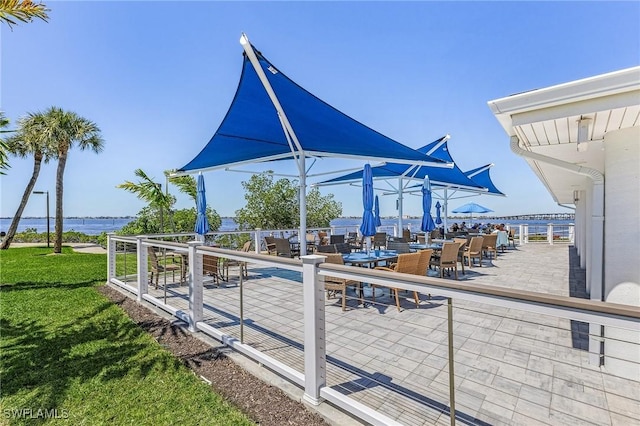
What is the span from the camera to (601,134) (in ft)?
11.5

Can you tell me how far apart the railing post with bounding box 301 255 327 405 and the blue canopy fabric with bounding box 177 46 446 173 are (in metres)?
3.74

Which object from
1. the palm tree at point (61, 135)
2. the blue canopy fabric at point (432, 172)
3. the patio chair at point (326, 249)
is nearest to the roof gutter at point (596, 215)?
the patio chair at point (326, 249)

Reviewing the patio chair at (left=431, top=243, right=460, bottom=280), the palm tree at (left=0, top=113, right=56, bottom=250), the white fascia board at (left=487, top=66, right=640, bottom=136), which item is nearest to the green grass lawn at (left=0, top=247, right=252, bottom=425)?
the white fascia board at (left=487, top=66, right=640, bottom=136)

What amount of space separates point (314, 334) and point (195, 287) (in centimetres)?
255

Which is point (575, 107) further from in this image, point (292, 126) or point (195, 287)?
point (195, 287)

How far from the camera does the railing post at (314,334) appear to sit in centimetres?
280

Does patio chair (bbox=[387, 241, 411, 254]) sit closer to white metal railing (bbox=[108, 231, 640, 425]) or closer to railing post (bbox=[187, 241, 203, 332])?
white metal railing (bbox=[108, 231, 640, 425])

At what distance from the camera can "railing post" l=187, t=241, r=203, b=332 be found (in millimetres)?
4639

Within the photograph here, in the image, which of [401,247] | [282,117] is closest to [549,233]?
[401,247]

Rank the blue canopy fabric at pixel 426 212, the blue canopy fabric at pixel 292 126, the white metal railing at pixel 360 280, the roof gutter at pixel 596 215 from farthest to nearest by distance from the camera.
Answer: the blue canopy fabric at pixel 426 212, the blue canopy fabric at pixel 292 126, the roof gutter at pixel 596 215, the white metal railing at pixel 360 280

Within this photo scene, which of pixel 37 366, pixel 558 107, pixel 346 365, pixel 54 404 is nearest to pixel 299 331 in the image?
pixel 346 365

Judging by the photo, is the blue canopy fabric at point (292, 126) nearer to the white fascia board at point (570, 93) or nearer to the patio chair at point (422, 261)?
the patio chair at point (422, 261)

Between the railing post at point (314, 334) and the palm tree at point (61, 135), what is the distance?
18876 millimetres

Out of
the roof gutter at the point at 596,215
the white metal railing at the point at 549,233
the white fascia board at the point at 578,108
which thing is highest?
the white fascia board at the point at 578,108
